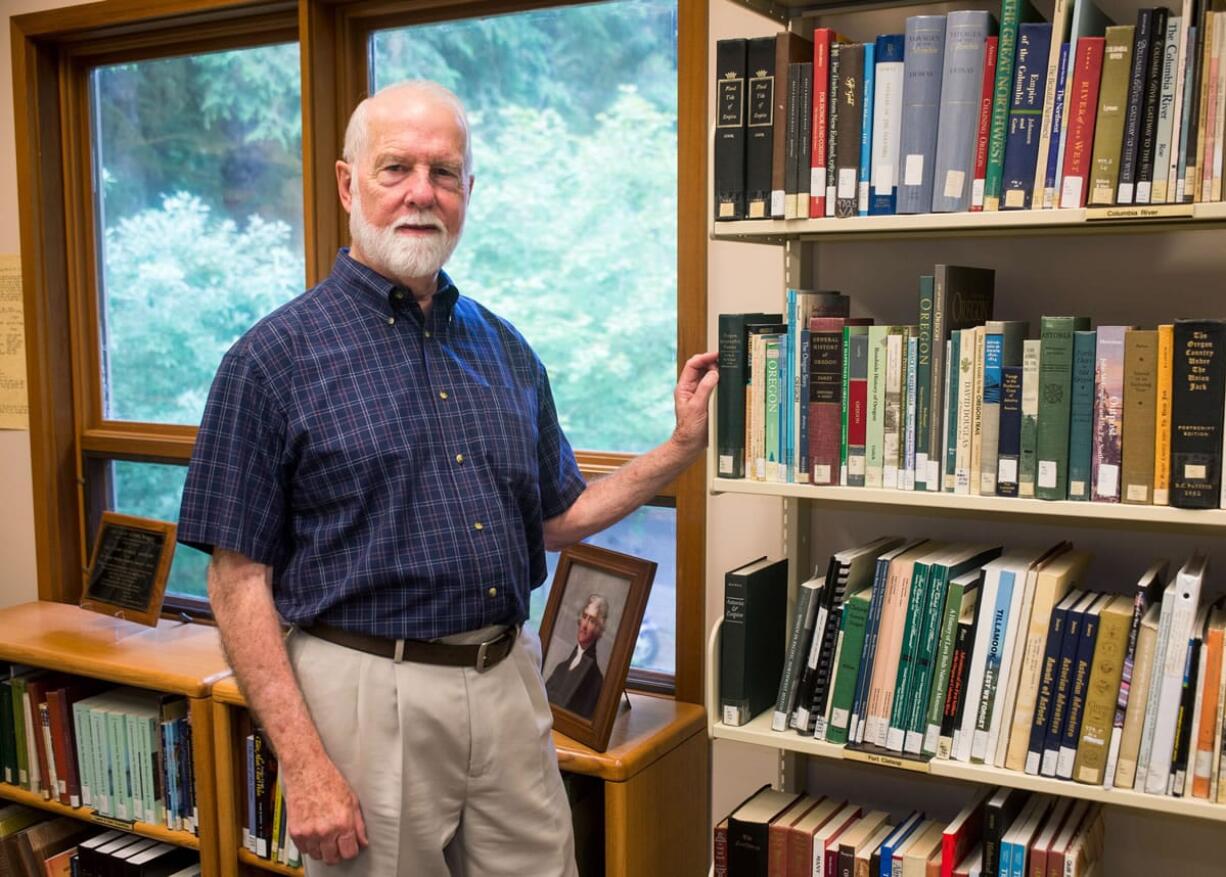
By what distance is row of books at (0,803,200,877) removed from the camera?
263 centimetres

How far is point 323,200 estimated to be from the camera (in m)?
2.64

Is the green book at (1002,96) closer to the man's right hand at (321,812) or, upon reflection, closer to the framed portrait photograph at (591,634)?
the framed portrait photograph at (591,634)

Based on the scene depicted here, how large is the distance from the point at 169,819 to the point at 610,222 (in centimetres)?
164

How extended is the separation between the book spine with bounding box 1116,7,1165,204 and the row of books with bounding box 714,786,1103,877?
879mm

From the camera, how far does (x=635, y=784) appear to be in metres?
1.99

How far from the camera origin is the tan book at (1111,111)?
1464 mm

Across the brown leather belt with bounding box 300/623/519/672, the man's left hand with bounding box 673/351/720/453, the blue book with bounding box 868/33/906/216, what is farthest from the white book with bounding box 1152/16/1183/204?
the brown leather belt with bounding box 300/623/519/672

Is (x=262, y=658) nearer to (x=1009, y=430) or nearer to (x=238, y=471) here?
(x=238, y=471)

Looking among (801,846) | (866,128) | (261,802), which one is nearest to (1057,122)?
(866,128)

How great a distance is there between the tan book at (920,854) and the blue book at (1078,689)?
245 mm

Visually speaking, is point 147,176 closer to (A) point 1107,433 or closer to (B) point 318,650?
(B) point 318,650

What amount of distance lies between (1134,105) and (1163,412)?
0.39m

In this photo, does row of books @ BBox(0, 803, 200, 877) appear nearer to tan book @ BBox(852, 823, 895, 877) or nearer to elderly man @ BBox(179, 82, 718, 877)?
elderly man @ BBox(179, 82, 718, 877)

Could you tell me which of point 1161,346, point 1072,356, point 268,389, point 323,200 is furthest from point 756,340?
point 323,200
